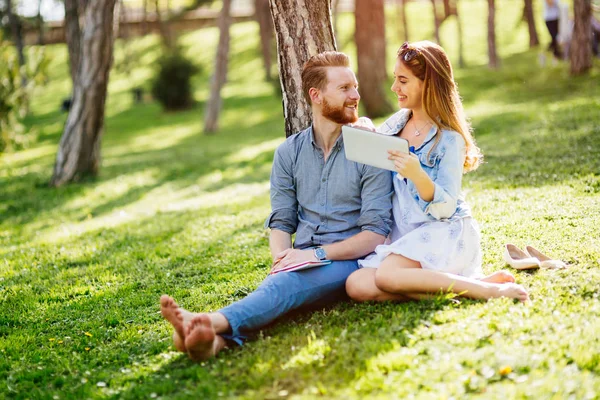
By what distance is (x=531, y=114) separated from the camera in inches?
462

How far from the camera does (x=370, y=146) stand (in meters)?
3.85

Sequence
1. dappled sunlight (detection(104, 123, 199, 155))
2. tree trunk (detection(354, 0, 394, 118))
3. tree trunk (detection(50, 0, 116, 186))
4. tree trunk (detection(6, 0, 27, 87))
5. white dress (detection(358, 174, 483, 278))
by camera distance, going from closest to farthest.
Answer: white dress (detection(358, 174, 483, 278)), tree trunk (detection(50, 0, 116, 186)), tree trunk (detection(354, 0, 394, 118)), dappled sunlight (detection(104, 123, 199, 155)), tree trunk (detection(6, 0, 27, 87))

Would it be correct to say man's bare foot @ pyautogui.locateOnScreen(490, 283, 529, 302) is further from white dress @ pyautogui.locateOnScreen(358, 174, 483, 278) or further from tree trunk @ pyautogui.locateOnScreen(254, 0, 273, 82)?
tree trunk @ pyautogui.locateOnScreen(254, 0, 273, 82)

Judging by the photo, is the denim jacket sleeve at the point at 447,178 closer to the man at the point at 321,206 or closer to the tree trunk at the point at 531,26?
the man at the point at 321,206

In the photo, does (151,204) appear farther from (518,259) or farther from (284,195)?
(518,259)

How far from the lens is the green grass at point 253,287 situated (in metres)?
3.26

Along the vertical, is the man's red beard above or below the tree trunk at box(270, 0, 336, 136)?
below

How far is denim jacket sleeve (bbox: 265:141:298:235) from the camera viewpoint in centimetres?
447

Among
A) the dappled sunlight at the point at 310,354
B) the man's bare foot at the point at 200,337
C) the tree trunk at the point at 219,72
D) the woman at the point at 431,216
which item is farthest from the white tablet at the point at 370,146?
the tree trunk at the point at 219,72

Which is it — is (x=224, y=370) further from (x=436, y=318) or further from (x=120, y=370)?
(x=436, y=318)

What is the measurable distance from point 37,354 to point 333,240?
2.03m

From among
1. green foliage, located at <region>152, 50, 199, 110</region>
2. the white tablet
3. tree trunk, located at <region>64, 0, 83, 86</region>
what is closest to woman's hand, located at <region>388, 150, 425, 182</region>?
the white tablet

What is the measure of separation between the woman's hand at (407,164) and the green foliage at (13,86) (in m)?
11.2

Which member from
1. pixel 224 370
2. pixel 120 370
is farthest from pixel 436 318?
pixel 120 370
